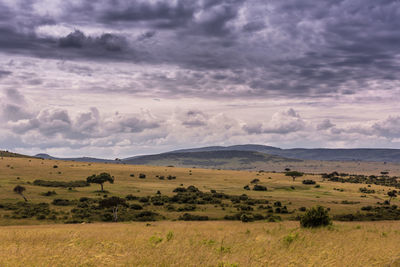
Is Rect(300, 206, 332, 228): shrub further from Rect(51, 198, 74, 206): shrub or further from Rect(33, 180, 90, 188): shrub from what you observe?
Rect(33, 180, 90, 188): shrub

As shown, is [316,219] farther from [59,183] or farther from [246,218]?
[59,183]

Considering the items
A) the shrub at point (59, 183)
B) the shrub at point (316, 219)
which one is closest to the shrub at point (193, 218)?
the shrub at point (316, 219)

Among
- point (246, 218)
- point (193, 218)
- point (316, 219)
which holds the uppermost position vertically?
point (316, 219)

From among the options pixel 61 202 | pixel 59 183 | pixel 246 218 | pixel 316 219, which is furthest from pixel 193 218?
pixel 59 183

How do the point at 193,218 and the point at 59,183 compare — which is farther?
the point at 59,183

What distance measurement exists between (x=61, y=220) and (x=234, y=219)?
22.0 metres

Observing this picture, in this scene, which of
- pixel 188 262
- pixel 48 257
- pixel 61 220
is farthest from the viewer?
pixel 61 220

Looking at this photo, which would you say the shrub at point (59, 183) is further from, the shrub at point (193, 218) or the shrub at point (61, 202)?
the shrub at point (193, 218)

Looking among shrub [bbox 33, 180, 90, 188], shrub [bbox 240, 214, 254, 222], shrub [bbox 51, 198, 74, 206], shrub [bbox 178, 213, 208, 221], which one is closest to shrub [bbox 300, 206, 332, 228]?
shrub [bbox 240, 214, 254, 222]

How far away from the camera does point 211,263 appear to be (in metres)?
9.48

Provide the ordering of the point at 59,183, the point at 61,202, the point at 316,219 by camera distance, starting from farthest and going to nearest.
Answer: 1. the point at 59,183
2. the point at 61,202
3. the point at 316,219

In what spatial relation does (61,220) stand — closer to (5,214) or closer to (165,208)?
(5,214)

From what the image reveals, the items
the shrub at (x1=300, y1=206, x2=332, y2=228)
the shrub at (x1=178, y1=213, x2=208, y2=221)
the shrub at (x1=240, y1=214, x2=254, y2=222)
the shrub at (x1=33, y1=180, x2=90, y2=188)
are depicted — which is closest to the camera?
the shrub at (x1=300, y1=206, x2=332, y2=228)

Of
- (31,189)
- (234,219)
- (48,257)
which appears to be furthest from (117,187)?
(48,257)
